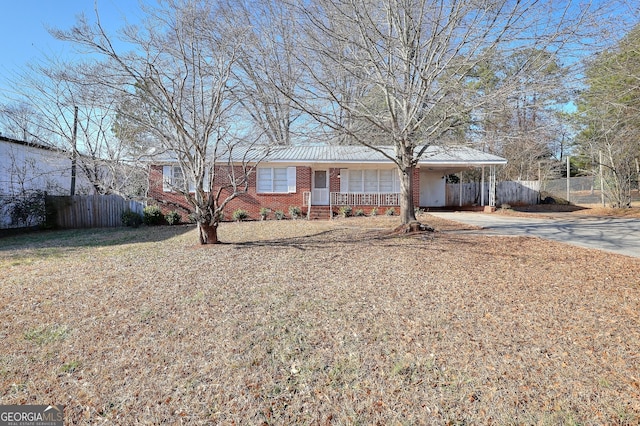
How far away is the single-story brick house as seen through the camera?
15.6 m

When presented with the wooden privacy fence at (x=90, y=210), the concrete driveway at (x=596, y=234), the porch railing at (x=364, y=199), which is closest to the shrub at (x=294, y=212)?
the porch railing at (x=364, y=199)

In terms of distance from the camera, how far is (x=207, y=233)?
25.1ft

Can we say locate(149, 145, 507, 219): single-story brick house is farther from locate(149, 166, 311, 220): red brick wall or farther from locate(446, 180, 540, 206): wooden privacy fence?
locate(446, 180, 540, 206): wooden privacy fence

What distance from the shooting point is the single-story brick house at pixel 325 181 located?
15602 millimetres

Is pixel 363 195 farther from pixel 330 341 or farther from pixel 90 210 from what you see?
pixel 330 341

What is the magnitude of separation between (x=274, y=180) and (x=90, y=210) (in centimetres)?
811

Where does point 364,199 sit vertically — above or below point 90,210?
above

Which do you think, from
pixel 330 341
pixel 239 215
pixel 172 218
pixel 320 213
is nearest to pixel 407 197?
pixel 330 341

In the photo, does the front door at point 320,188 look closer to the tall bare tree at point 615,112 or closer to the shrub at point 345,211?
the shrub at point 345,211

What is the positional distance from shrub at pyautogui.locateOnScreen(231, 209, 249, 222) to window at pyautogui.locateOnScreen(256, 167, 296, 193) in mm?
1687

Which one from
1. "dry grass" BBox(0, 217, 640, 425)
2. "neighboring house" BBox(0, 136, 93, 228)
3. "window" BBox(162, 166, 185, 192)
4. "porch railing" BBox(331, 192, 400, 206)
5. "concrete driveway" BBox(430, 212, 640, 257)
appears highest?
"neighboring house" BBox(0, 136, 93, 228)

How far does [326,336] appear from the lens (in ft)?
10.8

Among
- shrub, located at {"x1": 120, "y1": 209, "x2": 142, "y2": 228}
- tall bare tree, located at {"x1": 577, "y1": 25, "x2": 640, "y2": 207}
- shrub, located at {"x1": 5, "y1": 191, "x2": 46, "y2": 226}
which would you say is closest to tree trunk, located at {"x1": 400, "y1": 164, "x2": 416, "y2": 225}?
tall bare tree, located at {"x1": 577, "y1": 25, "x2": 640, "y2": 207}

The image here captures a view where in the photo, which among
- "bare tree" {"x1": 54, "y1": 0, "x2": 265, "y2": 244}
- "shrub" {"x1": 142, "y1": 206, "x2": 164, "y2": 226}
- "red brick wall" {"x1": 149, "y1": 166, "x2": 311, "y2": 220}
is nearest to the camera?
"bare tree" {"x1": 54, "y1": 0, "x2": 265, "y2": 244}
